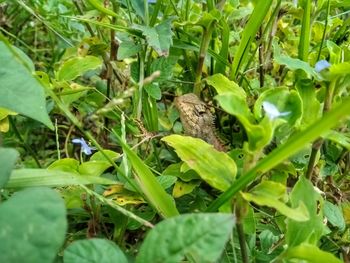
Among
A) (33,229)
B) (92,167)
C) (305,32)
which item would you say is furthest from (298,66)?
(33,229)

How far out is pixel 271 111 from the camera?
584 mm

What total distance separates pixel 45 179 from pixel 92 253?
0.56 ft

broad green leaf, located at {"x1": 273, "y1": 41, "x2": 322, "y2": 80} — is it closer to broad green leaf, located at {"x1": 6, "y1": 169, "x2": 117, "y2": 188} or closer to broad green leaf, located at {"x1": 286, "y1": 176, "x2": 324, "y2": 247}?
broad green leaf, located at {"x1": 286, "y1": 176, "x2": 324, "y2": 247}

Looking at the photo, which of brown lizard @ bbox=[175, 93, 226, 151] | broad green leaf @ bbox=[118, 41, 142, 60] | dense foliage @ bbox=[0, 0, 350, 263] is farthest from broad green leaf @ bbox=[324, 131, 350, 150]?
broad green leaf @ bbox=[118, 41, 142, 60]

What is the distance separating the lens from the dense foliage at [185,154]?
0.51 meters

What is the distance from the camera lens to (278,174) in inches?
29.9

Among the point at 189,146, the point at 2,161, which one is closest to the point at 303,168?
the point at 189,146

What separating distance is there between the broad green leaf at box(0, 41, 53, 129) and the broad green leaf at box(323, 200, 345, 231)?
1.13ft

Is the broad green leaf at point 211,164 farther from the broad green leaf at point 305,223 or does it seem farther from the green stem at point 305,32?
the green stem at point 305,32

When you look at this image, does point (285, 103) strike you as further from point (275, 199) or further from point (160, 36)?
point (160, 36)

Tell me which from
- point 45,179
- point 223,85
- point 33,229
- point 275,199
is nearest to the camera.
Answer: point 33,229

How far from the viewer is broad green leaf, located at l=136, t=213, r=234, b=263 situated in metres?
0.48

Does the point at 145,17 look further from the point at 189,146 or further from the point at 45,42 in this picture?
the point at 45,42

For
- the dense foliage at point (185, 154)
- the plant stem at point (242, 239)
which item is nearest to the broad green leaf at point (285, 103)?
the dense foliage at point (185, 154)
